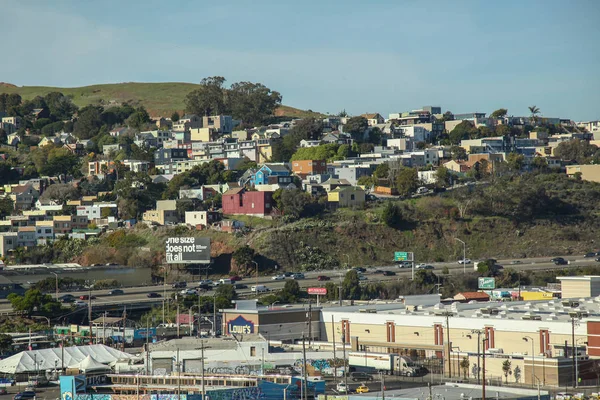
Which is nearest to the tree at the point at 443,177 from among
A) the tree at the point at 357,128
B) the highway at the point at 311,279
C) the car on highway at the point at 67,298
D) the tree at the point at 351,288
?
the highway at the point at 311,279

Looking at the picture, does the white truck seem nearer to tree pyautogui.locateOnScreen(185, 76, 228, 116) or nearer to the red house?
the red house

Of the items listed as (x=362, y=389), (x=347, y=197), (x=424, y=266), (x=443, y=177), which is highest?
(x=443, y=177)

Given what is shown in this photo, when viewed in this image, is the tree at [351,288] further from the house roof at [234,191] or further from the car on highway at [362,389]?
the car on highway at [362,389]

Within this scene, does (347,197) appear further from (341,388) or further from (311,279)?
(341,388)

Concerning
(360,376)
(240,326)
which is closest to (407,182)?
(240,326)

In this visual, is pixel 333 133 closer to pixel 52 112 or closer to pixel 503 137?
pixel 503 137
